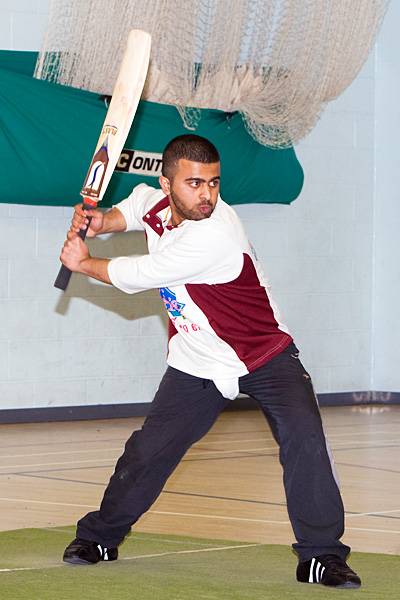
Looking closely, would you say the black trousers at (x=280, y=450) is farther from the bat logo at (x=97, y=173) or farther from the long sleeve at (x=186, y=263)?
the bat logo at (x=97, y=173)

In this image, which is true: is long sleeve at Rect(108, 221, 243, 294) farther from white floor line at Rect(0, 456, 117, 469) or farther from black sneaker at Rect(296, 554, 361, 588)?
white floor line at Rect(0, 456, 117, 469)

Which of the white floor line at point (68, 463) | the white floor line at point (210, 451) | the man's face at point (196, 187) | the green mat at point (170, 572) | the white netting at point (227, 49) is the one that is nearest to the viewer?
the green mat at point (170, 572)

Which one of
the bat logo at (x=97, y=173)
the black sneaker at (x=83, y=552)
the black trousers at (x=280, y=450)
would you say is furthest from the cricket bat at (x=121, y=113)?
the black sneaker at (x=83, y=552)

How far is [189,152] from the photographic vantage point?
4.47m

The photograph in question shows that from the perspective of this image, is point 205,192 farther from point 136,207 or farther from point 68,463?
point 68,463

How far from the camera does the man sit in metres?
4.39

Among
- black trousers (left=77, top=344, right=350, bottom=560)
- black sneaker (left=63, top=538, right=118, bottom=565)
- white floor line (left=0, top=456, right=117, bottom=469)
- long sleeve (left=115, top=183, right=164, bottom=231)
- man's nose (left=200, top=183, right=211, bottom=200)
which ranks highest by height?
man's nose (left=200, top=183, right=211, bottom=200)

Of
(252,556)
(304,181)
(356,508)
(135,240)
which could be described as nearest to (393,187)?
(304,181)

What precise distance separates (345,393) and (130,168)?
347 centimetres

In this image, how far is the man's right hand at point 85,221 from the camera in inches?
181

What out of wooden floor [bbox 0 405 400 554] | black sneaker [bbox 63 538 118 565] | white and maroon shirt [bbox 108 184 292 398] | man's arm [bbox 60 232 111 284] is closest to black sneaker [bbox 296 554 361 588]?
white and maroon shirt [bbox 108 184 292 398]

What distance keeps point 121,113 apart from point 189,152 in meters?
0.53

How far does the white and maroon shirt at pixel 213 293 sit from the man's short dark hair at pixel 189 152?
207 mm

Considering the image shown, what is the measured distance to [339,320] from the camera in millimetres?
11781
